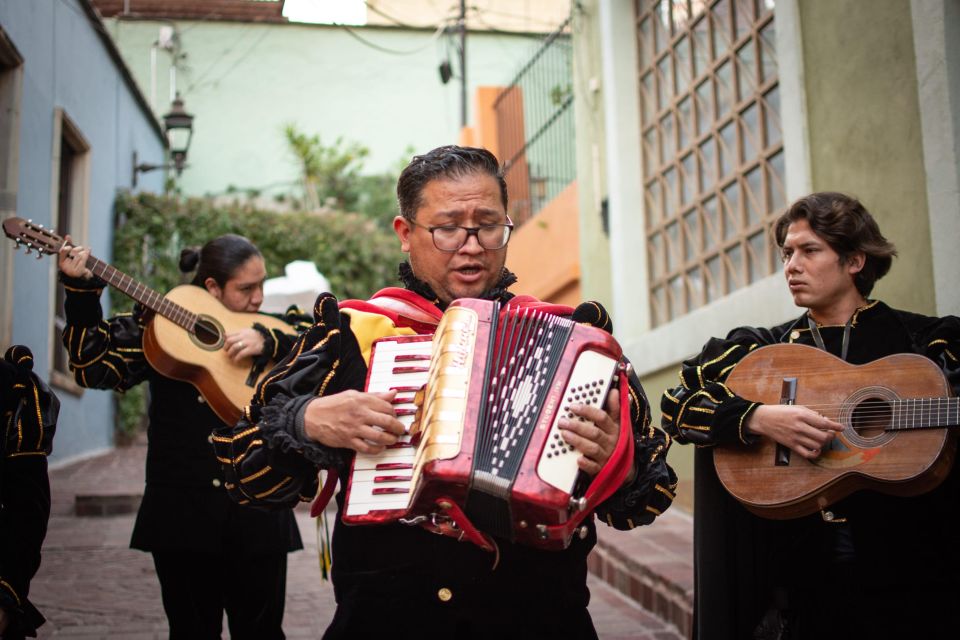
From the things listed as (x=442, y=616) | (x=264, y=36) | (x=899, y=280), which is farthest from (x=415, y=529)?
(x=264, y=36)

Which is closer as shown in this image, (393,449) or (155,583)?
(393,449)

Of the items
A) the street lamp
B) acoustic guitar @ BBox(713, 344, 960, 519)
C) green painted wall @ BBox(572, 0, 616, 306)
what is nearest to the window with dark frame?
the street lamp

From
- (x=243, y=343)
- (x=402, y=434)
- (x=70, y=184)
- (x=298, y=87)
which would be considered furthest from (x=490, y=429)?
(x=298, y=87)

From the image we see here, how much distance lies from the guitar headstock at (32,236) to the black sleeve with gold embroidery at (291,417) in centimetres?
236

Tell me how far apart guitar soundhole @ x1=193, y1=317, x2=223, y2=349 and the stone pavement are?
5.06 feet

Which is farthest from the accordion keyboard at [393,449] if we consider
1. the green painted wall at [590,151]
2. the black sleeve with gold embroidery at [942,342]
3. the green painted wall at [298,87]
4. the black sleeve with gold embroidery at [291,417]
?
the green painted wall at [298,87]

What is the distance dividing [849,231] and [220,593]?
2645mm

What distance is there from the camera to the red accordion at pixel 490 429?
7.46ft

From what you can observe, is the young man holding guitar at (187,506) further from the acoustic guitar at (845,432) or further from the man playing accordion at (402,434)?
the acoustic guitar at (845,432)

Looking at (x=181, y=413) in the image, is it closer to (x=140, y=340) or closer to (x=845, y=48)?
(x=140, y=340)

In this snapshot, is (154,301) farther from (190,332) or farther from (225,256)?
(225,256)

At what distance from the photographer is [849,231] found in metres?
3.62

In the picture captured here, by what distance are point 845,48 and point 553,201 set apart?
5.55 metres

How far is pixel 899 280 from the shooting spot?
4.83 metres
